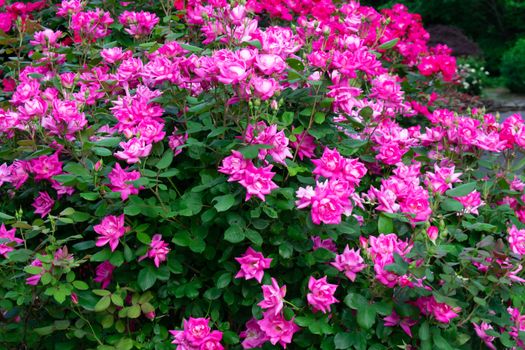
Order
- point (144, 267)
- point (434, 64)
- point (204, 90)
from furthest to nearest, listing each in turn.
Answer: point (434, 64), point (204, 90), point (144, 267)

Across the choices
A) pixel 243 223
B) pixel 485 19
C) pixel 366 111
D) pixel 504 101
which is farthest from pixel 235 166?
pixel 485 19

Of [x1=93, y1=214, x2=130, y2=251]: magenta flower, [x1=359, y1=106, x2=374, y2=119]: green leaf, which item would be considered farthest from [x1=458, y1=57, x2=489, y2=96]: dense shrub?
[x1=93, y1=214, x2=130, y2=251]: magenta flower

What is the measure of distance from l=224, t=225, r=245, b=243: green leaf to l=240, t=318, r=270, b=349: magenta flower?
261 millimetres

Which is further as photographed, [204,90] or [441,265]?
[204,90]

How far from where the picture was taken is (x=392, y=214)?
1852mm

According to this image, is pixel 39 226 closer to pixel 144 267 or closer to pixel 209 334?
pixel 144 267

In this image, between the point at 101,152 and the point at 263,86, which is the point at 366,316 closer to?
the point at 263,86

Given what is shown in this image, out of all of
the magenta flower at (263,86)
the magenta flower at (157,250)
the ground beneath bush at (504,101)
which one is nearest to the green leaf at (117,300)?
the magenta flower at (157,250)

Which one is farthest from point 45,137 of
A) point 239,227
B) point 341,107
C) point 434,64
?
point 434,64

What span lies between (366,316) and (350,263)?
17 cm

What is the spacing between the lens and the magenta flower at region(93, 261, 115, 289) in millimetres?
1958

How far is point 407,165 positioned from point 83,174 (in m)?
1.15

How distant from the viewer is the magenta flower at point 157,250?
1841 millimetres

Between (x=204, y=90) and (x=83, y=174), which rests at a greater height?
(x=204, y=90)
